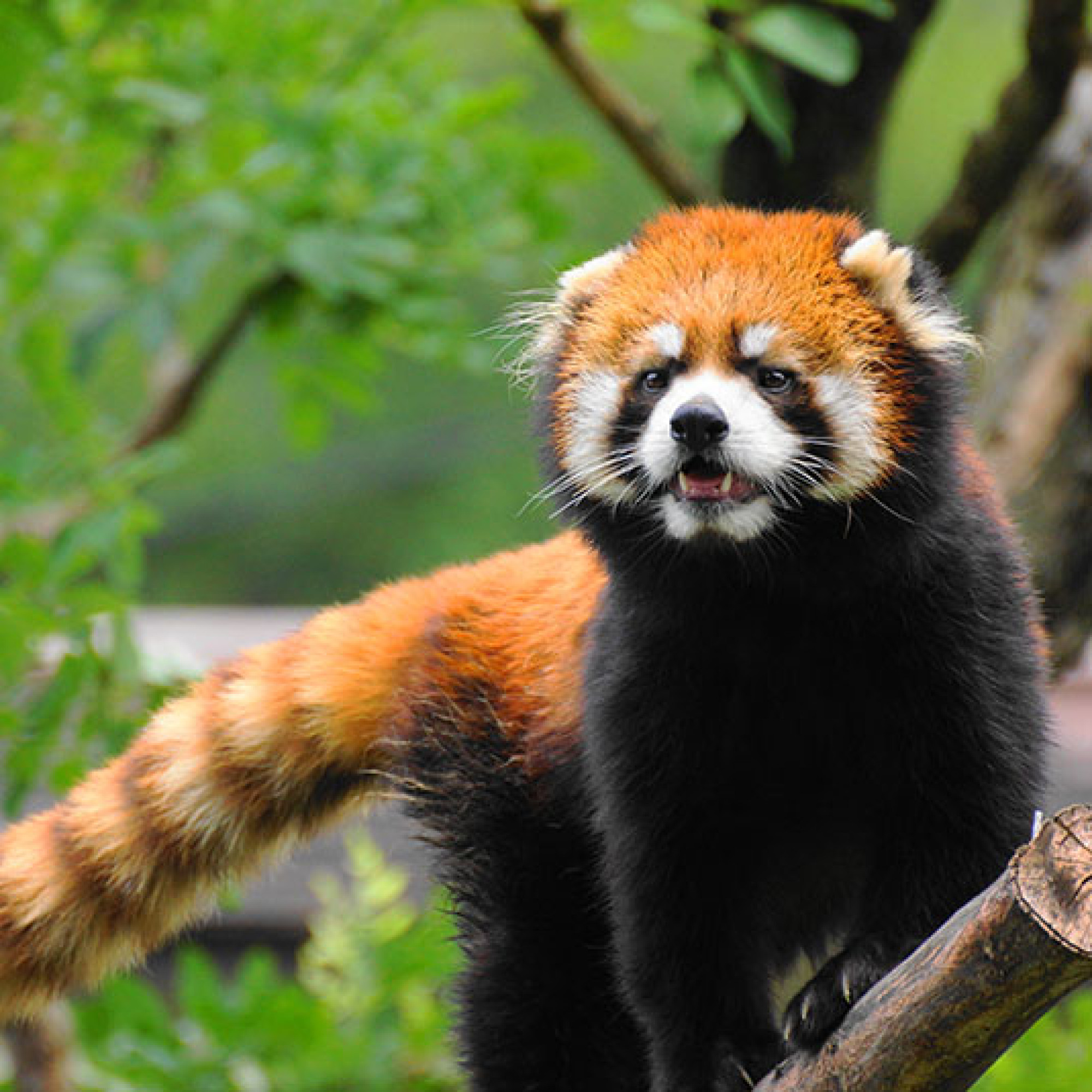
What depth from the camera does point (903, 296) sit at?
7.24ft

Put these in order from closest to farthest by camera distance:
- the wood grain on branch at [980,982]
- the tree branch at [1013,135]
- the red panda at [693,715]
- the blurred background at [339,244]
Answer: the wood grain on branch at [980,982] → the red panda at [693,715] → the blurred background at [339,244] → the tree branch at [1013,135]

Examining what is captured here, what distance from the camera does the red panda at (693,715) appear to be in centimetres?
212

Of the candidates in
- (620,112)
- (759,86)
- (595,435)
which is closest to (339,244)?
(620,112)

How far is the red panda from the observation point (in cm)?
212

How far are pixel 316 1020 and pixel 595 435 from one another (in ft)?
5.28

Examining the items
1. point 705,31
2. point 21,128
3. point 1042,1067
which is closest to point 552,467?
point 705,31

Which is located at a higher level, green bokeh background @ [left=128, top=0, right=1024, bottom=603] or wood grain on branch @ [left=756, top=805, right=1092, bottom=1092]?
wood grain on branch @ [left=756, top=805, right=1092, bottom=1092]

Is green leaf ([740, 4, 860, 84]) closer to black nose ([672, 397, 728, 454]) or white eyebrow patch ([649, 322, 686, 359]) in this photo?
white eyebrow patch ([649, 322, 686, 359])

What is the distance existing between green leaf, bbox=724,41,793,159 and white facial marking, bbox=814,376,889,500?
2.33 feet

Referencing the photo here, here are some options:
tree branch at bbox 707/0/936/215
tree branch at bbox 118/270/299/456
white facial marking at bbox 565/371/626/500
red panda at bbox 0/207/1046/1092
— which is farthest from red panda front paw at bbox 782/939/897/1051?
tree branch at bbox 118/270/299/456

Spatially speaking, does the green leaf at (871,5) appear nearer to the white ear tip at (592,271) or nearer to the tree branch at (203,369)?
the white ear tip at (592,271)

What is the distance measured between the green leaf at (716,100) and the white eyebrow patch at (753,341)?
1.95 ft

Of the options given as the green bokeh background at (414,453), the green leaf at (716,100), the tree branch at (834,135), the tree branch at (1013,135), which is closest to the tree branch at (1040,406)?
the tree branch at (1013,135)

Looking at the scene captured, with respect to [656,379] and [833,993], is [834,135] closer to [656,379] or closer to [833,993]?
[656,379]
